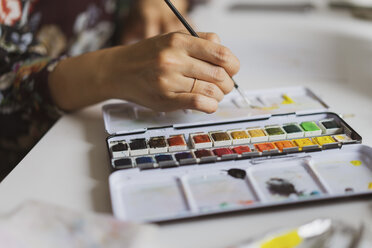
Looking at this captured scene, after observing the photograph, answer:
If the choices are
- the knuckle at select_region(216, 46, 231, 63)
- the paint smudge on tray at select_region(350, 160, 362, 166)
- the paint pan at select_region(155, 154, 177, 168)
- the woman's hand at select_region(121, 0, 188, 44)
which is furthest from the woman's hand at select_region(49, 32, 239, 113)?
the woman's hand at select_region(121, 0, 188, 44)

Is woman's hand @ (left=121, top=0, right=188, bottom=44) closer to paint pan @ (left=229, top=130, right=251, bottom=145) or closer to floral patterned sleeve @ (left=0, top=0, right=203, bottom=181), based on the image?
floral patterned sleeve @ (left=0, top=0, right=203, bottom=181)

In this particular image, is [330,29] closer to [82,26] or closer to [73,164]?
[82,26]

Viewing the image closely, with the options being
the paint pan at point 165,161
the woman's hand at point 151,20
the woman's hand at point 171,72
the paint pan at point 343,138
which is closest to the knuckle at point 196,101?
the woman's hand at point 171,72

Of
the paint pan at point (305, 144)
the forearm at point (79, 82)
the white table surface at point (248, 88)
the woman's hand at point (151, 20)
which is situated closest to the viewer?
the white table surface at point (248, 88)

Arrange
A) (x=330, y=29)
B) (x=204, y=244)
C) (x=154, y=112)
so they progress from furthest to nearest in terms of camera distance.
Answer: (x=330, y=29) → (x=154, y=112) → (x=204, y=244)

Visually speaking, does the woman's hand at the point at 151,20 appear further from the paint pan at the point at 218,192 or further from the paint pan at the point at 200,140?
the paint pan at the point at 218,192

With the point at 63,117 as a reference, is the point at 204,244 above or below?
below

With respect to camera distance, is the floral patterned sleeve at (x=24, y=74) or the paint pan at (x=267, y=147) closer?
the paint pan at (x=267, y=147)

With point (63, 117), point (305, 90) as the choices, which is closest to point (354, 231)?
point (305, 90)

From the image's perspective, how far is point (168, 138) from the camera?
62 centimetres

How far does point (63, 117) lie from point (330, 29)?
0.77 metres

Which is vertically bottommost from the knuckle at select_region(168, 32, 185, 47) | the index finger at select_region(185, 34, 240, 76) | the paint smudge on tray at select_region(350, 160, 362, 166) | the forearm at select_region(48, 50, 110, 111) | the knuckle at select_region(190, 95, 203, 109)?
the paint smudge on tray at select_region(350, 160, 362, 166)

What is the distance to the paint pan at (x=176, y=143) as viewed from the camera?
589mm

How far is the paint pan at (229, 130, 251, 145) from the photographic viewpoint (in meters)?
0.60
